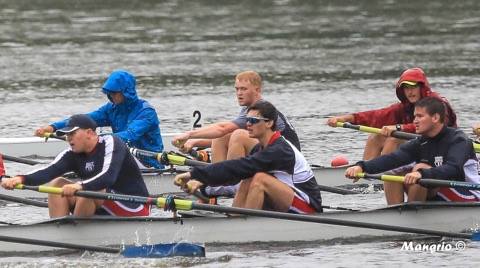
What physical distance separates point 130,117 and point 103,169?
3552 mm

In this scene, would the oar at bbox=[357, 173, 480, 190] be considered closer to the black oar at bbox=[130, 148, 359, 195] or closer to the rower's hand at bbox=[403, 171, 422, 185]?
the rower's hand at bbox=[403, 171, 422, 185]

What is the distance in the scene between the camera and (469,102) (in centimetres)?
2591

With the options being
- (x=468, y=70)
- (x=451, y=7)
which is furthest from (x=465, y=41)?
(x=451, y=7)

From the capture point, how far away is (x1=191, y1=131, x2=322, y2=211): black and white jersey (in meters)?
14.0

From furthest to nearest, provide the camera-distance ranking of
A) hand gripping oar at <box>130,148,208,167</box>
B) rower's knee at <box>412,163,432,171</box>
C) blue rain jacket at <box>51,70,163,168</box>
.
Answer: blue rain jacket at <box>51,70,163,168</box> → hand gripping oar at <box>130,148,208,167</box> → rower's knee at <box>412,163,432,171</box>

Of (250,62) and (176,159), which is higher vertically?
(176,159)

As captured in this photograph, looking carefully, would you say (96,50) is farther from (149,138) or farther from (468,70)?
(149,138)

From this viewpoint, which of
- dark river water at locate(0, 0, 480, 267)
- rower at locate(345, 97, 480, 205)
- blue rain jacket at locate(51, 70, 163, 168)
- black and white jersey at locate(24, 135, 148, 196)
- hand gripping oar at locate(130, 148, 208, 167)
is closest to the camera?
black and white jersey at locate(24, 135, 148, 196)

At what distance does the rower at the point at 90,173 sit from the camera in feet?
46.2

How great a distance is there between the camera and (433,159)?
14.5 meters

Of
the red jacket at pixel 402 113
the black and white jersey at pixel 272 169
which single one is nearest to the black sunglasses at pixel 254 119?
the black and white jersey at pixel 272 169

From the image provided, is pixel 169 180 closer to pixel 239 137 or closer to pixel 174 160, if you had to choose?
pixel 174 160

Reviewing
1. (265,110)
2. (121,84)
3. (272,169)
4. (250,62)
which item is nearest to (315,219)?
(272,169)

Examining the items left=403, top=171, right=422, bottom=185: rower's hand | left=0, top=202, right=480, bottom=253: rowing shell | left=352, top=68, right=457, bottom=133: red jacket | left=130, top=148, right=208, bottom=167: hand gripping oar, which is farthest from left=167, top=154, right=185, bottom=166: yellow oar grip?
left=403, top=171, right=422, bottom=185: rower's hand
